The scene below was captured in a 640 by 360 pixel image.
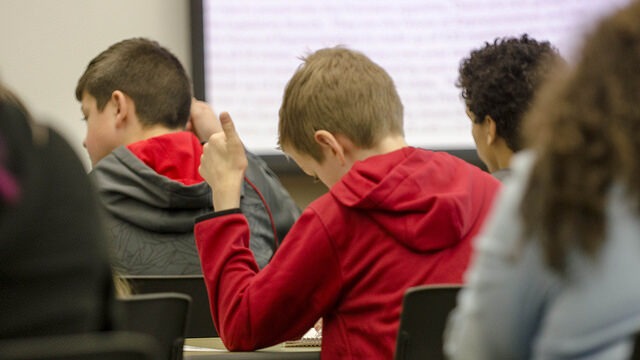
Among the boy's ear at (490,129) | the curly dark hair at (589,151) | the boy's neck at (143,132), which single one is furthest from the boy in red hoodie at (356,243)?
the boy's neck at (143,132)

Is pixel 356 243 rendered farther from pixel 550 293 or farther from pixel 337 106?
pixel 550 293

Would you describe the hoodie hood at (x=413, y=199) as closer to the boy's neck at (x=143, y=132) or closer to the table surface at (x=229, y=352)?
the table surface at (x=229, y=352)

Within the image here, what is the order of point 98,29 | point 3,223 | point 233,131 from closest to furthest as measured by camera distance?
1. point 3,223
2. point 233,131
3. point 98,29

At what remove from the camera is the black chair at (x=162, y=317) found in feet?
5.12

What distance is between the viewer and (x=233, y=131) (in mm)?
2082

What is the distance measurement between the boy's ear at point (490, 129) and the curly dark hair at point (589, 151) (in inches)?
58.4

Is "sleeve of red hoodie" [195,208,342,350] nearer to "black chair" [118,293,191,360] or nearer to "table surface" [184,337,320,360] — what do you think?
"table surface" [184,337,320,360]

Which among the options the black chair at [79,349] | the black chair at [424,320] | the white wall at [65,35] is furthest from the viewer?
the white wall at [65,35]

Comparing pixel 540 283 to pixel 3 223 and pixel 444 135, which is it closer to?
pixel 3 223

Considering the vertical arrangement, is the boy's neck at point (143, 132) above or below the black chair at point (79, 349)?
below

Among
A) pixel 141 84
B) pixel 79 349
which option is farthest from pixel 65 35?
pixel 79 349

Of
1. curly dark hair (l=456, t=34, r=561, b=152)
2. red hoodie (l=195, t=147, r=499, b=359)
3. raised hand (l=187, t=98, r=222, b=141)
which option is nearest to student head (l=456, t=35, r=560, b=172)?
curly dark hair (l=456, t=34, r=561, b=152)

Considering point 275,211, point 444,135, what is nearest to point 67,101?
point 444,135

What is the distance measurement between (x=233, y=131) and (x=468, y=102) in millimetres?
653
